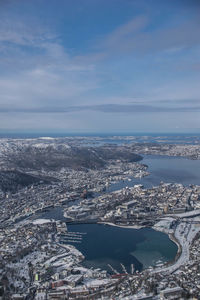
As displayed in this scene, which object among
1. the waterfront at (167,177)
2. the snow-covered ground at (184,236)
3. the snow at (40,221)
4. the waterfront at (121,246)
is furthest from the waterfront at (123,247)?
the waterfront at (167,177)

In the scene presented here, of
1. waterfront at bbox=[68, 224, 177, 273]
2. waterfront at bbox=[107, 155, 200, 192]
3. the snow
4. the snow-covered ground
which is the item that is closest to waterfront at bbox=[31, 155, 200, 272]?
waterfront at bbox=[68, 224, 177, 273]

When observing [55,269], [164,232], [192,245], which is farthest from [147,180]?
[55,269]

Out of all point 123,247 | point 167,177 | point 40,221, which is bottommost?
point 123,247

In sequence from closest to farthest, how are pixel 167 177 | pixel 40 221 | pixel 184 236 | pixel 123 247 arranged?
pixel 123 247 < pixel 184 236 < pixel 40 221 < pixel 167 177

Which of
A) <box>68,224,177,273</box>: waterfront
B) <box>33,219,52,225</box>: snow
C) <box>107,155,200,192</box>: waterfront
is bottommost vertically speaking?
<box>68,224,177,273</box>: waterfront

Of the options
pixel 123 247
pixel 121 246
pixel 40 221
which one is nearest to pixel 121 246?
pixel 121 246

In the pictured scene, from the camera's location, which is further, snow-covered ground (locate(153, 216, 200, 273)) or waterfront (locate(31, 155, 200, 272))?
waterfront (locate(31, 155, 200, 272))

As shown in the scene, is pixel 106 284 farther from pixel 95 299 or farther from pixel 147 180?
pixel 147 180

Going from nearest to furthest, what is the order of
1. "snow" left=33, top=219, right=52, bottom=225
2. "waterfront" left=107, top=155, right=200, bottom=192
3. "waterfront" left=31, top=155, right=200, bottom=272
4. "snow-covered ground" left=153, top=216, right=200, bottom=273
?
"snow-covered ground" left=153, top=216, right=200, bottom=273 < "waterfront" left=31, top=155, right=200, bottom=272 < "snow" left=33, top=219, right=52, bottom=225 < "waterfront" left=107, top=155, right=200, bottom=192

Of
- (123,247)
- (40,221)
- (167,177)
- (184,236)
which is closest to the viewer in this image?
(123,247)

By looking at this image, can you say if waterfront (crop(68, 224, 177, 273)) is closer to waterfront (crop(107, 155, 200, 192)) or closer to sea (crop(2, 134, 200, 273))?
sea (crop(2, 134, 200, 273))

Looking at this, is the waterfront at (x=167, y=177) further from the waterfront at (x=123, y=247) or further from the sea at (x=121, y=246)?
the waterfront at (x=123, y=247)

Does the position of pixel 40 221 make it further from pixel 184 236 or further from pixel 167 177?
pixel 167 177
